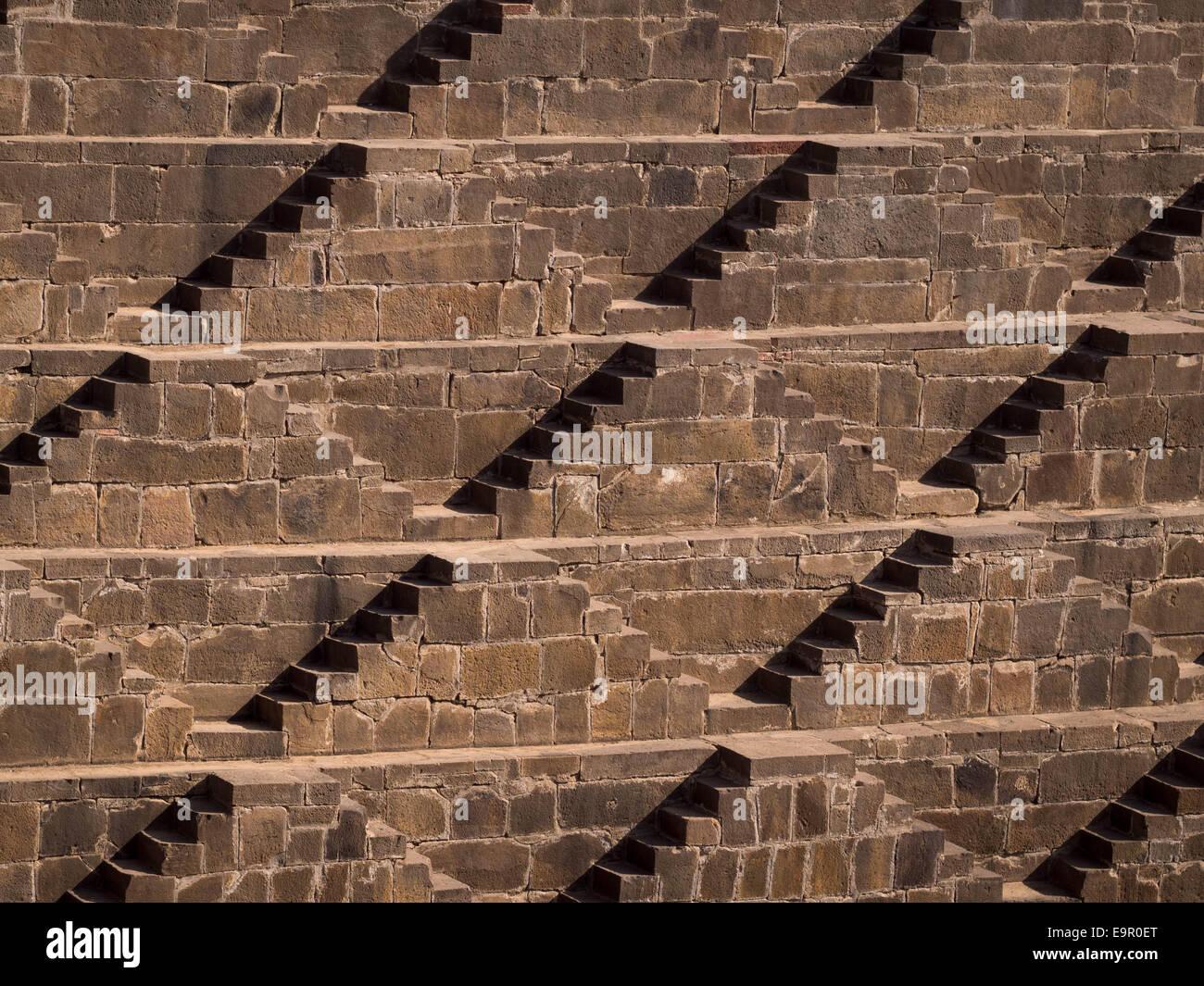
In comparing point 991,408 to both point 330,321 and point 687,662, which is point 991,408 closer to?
point 687,662

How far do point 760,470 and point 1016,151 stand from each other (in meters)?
3.98

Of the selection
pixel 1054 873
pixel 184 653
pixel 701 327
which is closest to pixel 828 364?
pixel 701 327

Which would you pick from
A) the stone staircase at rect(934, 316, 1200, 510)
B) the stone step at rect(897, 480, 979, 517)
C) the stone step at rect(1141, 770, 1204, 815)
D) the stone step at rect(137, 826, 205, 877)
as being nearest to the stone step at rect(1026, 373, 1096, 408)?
the stone staircase at rect(934, 316, 1200, 510)

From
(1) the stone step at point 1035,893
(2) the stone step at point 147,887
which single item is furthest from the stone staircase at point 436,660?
(1) the stone step at point 1035,893

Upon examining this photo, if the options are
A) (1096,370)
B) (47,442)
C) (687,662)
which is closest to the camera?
(47,442)

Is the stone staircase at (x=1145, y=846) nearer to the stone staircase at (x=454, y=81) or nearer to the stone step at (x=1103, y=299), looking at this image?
the stone step at (x=1103, y=299)

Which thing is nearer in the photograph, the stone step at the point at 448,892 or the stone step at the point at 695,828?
the stone step at the point at 448,892

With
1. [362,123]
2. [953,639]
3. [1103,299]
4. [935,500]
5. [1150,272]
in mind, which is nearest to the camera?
[953,639]

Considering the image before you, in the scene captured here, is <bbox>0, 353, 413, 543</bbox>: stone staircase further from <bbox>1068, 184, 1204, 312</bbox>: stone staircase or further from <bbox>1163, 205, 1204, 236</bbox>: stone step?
<bbox>1163, 205, 1204, 236</bbox>: stone step

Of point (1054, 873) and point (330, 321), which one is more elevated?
point (330, 321)

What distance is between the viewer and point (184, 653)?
19.5m

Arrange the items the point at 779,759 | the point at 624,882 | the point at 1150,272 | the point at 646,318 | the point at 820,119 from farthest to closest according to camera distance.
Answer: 1. the point at 1150,272
2. the point at 820,119
3. the point at 646,318
4. the point at 779,759
5. the point at 624,882

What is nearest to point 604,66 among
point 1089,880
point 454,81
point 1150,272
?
point 454,81

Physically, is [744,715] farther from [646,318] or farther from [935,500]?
[646,318]
